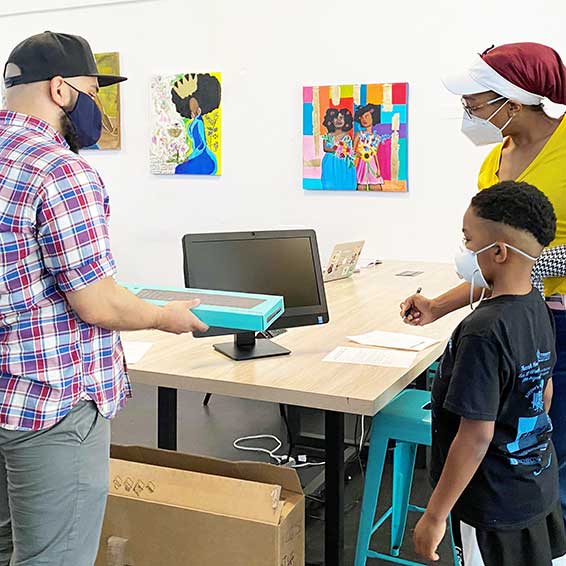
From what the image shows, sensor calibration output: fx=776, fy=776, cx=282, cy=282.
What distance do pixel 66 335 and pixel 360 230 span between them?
11.4 feet

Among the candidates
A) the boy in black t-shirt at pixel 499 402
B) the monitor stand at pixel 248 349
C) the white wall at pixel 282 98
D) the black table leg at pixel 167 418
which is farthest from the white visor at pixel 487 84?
the white wall at pixel 282 98

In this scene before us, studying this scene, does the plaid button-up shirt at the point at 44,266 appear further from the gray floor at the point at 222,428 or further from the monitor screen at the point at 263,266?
the gray floor at the point at 222,428

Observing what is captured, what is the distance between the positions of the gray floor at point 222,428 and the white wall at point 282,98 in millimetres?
1177

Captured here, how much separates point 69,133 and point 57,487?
683 millimetres

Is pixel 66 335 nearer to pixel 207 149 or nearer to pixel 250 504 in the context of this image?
pixel 250 504

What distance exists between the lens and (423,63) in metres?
4.46

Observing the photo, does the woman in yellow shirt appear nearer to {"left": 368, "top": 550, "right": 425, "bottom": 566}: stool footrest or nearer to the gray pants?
{"left": 368, "top": 550, "right": 425, "bottom": 566}: stool footrest

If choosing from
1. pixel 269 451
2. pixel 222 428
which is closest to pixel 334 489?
pixel 269 451

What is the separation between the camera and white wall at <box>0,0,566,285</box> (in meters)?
4.44

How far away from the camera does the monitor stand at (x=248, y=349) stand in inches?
86.7

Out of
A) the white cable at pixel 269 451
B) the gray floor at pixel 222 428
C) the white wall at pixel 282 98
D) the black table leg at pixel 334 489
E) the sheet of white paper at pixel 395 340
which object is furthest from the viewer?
the white wall at pixel 282 98

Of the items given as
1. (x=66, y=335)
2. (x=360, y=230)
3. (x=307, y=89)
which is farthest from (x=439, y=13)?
(x=66, y=335)

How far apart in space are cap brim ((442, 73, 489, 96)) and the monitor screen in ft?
2.07

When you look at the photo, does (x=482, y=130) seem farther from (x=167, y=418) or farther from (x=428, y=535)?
(x=167, y=418)
